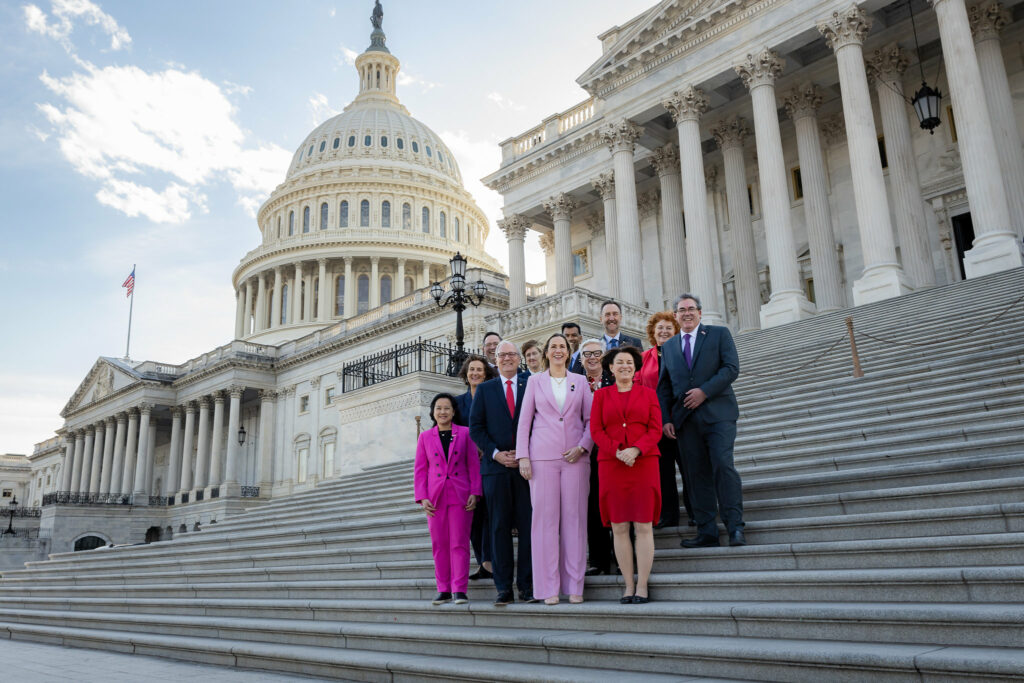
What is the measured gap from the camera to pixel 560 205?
113ft

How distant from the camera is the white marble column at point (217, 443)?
185 feet

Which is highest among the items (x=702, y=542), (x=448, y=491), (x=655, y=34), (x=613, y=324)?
(x=655, y=34)

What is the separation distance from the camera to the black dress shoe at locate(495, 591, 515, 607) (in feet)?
22.0

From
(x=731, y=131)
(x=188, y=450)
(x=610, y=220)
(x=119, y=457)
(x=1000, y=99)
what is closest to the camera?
(x=1000, y=99)

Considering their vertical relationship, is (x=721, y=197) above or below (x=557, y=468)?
above

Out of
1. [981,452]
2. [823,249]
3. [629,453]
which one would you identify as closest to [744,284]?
[823,249]

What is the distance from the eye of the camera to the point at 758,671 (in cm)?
477

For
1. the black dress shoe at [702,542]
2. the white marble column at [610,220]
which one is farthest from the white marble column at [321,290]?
the black dress shoe at [702,542]

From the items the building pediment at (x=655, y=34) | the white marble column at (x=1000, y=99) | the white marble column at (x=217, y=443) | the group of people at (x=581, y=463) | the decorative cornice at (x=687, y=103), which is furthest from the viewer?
the white marble column at (x=217, y=443)

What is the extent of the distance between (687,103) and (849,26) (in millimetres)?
5411

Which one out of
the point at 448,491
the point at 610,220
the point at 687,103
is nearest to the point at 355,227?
the point at 610,220

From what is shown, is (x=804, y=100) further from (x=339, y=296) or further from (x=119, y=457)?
(x=119, y=457)

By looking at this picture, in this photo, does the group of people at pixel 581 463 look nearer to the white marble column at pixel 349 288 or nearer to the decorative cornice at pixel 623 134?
the decorative cornice at pixel 623 134

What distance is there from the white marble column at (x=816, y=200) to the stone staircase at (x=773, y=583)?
1067 centimetres
